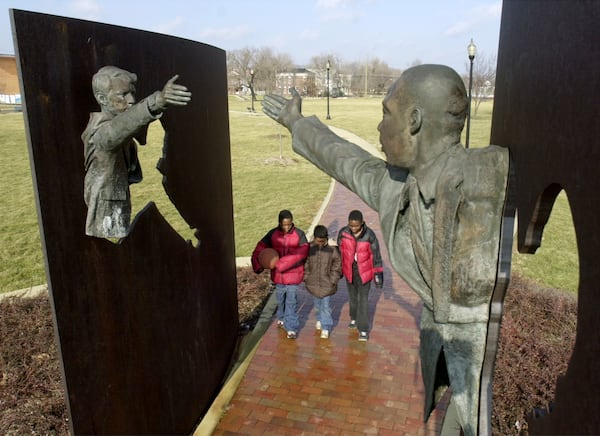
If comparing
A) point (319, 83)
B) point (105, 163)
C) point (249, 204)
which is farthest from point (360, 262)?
point (319, 83)

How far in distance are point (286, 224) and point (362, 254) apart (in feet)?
3.11

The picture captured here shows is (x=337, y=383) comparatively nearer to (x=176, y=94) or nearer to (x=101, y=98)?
(x=101, y=98)

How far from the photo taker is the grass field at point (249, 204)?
8.27 meters

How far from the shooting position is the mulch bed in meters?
4.39

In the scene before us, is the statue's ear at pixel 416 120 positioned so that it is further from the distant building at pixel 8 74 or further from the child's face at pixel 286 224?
the distant building at pixel 8 74

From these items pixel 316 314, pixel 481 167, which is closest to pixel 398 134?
pixel 481 167

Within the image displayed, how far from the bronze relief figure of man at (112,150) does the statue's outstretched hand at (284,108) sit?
50 cm

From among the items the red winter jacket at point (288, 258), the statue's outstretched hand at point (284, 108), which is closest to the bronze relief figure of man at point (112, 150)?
the statue's outstretched hand at point (284, 108)

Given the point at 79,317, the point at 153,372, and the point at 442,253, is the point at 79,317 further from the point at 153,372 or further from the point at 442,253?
the point at 442,253

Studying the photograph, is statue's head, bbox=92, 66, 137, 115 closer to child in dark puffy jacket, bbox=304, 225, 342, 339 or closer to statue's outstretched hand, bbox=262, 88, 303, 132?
statue's outstretched hand, bbox=262, 88, 303, 132

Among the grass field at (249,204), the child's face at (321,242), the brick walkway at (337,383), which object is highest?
the child's face at (321,242)

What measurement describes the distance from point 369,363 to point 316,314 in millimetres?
1253

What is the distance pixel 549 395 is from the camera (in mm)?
4414

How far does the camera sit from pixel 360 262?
5.95 m
